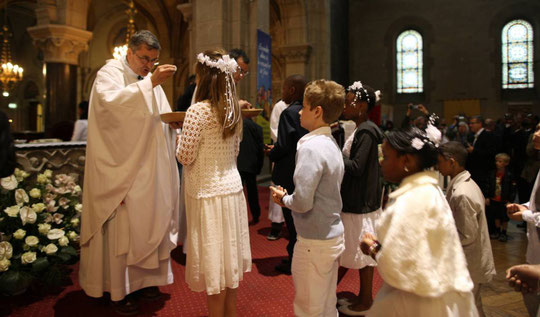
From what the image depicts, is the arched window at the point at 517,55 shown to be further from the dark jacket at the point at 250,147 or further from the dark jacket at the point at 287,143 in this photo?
the dark jacket at the point at 287,143

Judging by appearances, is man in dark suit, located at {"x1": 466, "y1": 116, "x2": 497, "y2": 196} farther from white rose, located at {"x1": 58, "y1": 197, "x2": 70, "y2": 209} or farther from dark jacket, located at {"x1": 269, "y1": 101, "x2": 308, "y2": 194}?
white rose, located at {"x1": 58, "y1": 197, "x2": 70, "y2": 209}

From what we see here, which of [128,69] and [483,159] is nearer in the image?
[128,69]

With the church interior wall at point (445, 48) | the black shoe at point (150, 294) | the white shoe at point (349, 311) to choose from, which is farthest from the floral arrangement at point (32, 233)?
the church interior wall at point (445, 48)

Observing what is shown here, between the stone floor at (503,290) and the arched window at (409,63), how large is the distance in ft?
41.0

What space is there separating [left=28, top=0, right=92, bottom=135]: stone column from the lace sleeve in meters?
7.73

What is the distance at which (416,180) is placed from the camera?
164 centimetres

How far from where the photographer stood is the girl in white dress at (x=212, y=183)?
2201mm

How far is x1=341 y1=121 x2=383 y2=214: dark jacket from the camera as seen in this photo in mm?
2742

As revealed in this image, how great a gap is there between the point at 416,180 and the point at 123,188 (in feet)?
6.04

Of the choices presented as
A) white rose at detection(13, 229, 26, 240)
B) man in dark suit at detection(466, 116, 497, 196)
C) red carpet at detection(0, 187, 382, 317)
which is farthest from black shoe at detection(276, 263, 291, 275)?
man in dark suit at detection(466, 116, 497, 196)

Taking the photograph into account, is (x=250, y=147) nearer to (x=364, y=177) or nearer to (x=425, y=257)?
(x=364, y=177)

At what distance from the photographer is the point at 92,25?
15.7 meters

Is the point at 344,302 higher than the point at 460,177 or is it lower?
lower

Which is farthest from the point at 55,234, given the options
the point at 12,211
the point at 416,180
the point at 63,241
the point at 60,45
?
the point at 60,45
